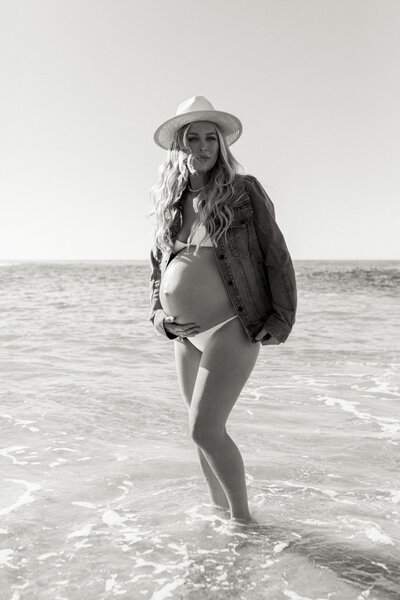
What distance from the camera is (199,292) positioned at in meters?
3.20

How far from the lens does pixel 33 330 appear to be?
1233cm

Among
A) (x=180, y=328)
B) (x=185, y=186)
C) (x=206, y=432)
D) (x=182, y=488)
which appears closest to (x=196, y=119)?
(x=185, y=186)

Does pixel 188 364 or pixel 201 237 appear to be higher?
pixel 201 237

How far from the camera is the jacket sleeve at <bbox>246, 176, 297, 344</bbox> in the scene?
3.14 meters

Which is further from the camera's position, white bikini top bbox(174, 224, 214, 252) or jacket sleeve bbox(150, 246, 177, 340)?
jacket sleeve bbox(150, 246, 177, 340)

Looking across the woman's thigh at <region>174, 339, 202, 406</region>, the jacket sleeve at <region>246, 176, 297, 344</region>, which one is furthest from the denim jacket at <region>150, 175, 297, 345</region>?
the woman's thigh at <region>174, 339, 202, 406</region>

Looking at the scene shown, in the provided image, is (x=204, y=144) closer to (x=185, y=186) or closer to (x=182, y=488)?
(x=185, y=186)

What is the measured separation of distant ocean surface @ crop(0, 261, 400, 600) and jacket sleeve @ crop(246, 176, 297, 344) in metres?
1.10

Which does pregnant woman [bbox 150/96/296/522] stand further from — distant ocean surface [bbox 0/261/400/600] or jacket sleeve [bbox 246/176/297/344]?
distant ocean surface [bbox 0/261/400/600]

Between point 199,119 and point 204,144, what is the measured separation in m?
0.13

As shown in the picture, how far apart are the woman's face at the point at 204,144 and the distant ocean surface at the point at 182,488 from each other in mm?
1918

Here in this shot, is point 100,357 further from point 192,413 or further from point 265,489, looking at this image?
point 192,413

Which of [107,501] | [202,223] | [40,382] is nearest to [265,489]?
[107,501]

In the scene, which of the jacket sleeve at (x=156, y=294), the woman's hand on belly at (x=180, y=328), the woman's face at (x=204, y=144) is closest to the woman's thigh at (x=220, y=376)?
the woman's hand on belly at (x=180, y=328)
